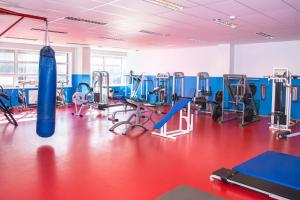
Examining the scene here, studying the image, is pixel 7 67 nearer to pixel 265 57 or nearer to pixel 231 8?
pixel 231 8

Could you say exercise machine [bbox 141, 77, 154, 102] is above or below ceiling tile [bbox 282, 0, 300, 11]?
below

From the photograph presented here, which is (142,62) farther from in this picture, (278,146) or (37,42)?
(278,146)

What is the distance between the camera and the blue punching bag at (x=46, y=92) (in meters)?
4.61

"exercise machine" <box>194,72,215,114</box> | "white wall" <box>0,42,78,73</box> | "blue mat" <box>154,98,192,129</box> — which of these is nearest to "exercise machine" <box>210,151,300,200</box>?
"blue mat" <box>154,98,192,129</box>

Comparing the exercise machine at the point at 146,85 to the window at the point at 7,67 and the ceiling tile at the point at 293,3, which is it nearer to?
the window at the point at 7,67

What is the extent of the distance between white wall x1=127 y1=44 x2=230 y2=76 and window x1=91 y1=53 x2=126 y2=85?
1.77 ft

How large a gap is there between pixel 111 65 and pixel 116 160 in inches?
387

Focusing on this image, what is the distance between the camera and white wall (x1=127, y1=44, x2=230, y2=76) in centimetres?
995

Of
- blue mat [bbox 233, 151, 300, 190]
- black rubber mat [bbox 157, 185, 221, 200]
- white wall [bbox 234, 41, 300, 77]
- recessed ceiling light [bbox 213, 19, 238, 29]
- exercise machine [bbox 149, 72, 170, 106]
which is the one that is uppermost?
recessed ceiling light [bbox 213, 19, 238, 29]

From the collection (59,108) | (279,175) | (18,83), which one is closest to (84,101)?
(59,108)

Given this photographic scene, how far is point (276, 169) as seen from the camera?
3.40 m

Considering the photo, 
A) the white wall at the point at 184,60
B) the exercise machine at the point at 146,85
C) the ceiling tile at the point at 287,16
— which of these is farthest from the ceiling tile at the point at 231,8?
the exercise machine at the point at 146,85

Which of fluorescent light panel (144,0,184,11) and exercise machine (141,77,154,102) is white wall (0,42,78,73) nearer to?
exercise machine (141,77,154,102)

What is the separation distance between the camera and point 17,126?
22.3 ft
